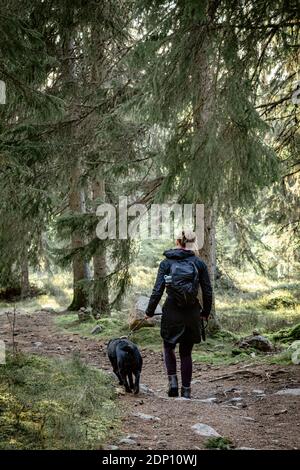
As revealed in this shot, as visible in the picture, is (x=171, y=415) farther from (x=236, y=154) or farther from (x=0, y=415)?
(x=236, y=154)

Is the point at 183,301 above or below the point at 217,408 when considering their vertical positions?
above

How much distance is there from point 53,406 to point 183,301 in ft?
7.48

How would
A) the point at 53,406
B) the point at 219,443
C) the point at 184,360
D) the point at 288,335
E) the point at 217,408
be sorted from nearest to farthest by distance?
the point at 219,443 < the point at 53,406 < the point at 217,408 < the point at 184,360 < the point at 288,335

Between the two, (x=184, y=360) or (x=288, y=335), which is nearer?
(x=184, y=360)

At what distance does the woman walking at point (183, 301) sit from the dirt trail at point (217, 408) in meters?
0.53

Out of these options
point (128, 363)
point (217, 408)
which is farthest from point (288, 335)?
point (128, 363)

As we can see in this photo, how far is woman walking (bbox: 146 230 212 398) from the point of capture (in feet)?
19.8

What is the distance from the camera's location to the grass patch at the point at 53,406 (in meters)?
3.61

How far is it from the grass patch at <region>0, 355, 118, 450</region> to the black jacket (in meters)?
1.00

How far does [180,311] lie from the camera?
6098mm

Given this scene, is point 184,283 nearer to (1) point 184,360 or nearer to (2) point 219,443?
(1) point 184,360

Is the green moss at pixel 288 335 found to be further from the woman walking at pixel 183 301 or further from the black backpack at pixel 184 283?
the black backpack at pixel 184 283

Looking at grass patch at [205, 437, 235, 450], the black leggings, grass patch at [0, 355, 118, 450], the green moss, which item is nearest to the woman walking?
the black leggings

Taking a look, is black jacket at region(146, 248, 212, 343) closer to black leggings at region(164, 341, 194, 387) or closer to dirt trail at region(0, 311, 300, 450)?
black leggings at region(164, 341, 194, 387)
